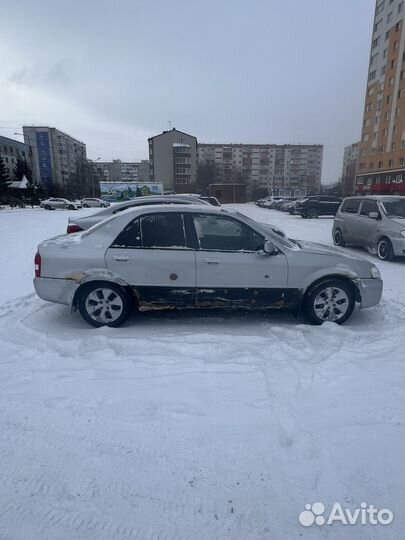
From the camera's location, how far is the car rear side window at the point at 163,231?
4.08 meters

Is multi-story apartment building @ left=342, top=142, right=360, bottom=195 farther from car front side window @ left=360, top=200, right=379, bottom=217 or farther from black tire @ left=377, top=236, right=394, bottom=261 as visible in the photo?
black tire @ left=377, top=236, right=394, bottom=261

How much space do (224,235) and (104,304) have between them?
183 cm

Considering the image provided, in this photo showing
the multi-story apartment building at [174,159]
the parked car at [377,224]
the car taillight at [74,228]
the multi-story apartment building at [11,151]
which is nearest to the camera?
the car taillight at [74,228]

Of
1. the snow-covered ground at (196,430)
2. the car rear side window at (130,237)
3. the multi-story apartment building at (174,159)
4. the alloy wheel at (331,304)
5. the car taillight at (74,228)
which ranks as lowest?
the snow-covered ground at (196,430)

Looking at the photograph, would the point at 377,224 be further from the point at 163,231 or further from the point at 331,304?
the point at 163,231

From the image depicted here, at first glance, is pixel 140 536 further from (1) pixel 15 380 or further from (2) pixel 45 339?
(2) pixel 45 339

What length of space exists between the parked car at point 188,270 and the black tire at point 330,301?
0.04ft

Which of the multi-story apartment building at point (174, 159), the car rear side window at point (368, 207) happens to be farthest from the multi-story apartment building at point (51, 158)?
the car rear side window at point (368, 207)

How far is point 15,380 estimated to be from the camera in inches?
118

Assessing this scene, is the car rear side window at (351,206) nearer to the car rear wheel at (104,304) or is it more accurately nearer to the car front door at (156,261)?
the car front door at (156,261)

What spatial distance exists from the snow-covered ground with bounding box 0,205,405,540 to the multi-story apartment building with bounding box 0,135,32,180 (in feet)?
265

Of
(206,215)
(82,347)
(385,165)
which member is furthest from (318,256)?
(385,165)

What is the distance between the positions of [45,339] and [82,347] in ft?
1.87

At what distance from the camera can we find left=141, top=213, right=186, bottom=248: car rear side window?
13.4 feet
